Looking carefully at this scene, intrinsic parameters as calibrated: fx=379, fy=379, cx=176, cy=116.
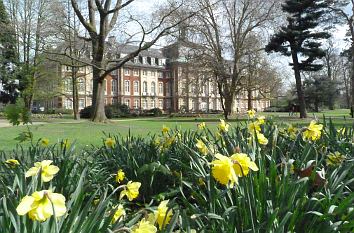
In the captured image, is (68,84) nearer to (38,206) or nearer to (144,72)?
(144,72)

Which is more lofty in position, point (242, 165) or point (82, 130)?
point (242, 165)

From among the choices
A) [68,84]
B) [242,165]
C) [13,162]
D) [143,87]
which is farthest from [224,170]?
[143,87]

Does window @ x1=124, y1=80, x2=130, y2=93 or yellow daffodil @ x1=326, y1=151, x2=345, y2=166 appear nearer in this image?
yellow daffodil @ x1=326, y1=151, x2=345, y2=166

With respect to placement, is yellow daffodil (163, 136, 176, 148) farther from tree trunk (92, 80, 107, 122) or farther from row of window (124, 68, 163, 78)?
row of window (124, 68, 163, 78)

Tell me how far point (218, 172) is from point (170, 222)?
28 cm

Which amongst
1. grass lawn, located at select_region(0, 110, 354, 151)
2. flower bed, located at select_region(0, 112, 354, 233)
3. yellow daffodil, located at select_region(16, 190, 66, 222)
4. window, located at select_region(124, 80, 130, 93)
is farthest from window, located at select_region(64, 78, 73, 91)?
yellow daffodil, located at select_region(16, 190, 66, 222)

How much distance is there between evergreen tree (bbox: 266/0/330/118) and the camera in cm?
3102

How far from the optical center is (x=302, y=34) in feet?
104

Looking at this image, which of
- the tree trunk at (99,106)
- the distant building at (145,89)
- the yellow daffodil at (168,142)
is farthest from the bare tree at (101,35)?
the distant building at (145,89)

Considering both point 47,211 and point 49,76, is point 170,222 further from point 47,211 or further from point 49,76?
point 49,76

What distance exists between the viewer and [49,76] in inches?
1699

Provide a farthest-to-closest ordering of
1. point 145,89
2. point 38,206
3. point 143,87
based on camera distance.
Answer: point 145,89
point 143,87
point 38,206

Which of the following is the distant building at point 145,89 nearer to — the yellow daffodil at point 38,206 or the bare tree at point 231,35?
the bare tree at point 231,35

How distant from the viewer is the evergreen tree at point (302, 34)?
31.0 m
